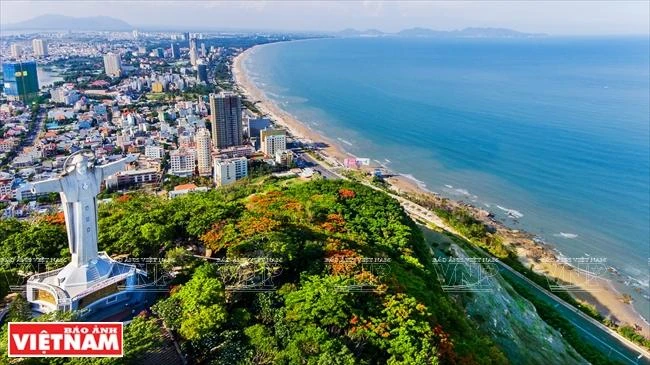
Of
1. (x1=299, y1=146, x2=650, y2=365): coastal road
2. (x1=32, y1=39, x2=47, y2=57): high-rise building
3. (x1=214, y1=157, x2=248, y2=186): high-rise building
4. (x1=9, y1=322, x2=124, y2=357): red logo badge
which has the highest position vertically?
(x1=32, y1=39, x2=47, y2=57): high-rise building

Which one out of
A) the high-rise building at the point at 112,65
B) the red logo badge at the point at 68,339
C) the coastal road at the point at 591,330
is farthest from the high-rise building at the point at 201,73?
the red logo badge at the point at 68,339

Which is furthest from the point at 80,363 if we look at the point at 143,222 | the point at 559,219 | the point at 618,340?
the point at 559,219

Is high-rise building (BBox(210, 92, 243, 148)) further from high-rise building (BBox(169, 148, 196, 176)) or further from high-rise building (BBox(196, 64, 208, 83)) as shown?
high-rise building (BBox(196, 64, 208, 83))

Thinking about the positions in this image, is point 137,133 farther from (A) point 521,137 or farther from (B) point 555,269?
(B) point 555,269

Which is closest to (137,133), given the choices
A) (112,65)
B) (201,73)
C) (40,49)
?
(201,73)

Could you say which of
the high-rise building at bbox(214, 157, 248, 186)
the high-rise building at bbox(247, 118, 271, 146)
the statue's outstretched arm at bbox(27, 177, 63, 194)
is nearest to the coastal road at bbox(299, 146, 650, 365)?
the high-rise building at bbox(214, 157, 248, 186)

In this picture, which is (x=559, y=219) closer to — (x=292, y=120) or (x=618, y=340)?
(x=618, y=340)

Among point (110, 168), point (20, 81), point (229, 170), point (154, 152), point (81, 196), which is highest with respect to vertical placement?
point (110, 168)
